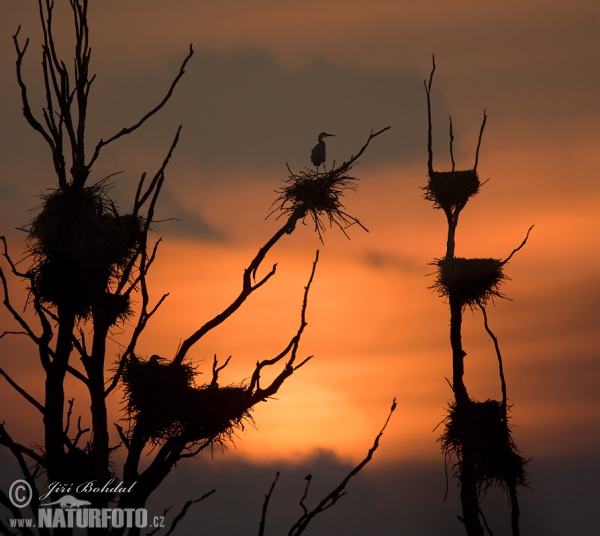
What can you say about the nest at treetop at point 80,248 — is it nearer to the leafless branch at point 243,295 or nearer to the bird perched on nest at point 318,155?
the leafless branch at point 243,295

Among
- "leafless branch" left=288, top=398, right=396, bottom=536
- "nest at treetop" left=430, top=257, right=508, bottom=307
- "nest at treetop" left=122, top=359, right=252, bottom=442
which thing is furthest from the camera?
"nest at treetop" left=430, top=257, right=508, bottom=307

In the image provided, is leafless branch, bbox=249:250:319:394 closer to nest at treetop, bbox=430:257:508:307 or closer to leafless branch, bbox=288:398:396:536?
leafless branch, bbox=288:398:396:536

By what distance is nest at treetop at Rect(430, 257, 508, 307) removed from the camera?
1426 cm

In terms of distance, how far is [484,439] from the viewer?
13680mm

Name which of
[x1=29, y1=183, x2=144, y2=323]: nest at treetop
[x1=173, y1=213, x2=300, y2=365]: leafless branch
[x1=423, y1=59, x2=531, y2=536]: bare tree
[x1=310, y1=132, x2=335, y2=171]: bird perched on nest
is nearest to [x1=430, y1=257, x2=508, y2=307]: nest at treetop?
[x1=423, y1=59, x2=531, y2=536]: bare tree

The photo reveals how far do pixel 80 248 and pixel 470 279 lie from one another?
927 cm

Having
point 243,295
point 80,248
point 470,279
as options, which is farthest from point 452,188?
point 243,295

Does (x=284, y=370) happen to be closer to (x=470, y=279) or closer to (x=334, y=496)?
(x=334, y=496)

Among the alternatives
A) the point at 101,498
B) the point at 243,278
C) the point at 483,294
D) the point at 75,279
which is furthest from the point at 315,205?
the point at 483,294

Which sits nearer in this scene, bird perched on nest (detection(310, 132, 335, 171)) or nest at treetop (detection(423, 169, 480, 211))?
bird perched on nest (detection(310, 132, 335, 171))

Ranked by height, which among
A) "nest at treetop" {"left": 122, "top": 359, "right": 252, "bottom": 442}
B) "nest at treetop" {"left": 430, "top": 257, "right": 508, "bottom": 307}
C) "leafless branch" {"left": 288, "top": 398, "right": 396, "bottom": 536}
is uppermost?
"nest at treetop" {"left": 430, "top": 257, "right": 508, "bottom": 307}

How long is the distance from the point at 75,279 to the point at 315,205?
2.01 m

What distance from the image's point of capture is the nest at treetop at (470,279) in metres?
14.3

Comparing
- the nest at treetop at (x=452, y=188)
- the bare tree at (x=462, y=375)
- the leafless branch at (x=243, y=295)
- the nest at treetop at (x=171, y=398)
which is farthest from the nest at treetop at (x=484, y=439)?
the leafless branch at (x=243, y=295)
